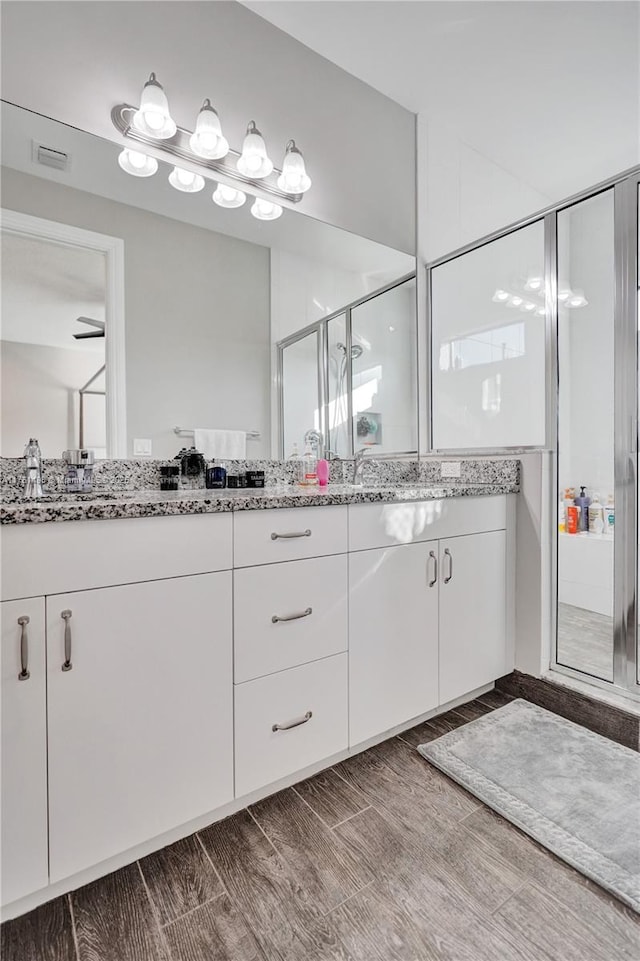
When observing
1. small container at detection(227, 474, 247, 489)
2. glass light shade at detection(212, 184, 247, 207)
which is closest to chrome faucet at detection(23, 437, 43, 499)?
small container at detection(227, 474, 247, 489)

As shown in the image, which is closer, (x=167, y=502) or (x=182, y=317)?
(x=167, y=502)

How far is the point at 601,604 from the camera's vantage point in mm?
1920

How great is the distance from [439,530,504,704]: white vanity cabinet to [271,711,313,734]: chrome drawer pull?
0.60 metres

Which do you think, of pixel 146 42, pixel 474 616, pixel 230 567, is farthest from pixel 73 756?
pixel 146 42

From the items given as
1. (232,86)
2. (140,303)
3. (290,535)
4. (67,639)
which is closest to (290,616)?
(290,535)

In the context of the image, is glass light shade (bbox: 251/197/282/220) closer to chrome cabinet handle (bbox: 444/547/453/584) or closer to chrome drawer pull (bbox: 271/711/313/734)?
chrome cabinet handle (bbox: 444/547/453/584)

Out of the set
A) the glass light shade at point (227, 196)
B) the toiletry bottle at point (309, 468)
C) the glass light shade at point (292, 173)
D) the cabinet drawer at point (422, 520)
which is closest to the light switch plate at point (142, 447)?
the toiletry bottle at point (309, 468)

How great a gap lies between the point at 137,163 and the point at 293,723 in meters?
1.91

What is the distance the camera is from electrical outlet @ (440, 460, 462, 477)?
2.24 m

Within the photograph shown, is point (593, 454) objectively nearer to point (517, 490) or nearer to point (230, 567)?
point (517, 490)

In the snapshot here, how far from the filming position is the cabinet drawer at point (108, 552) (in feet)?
3.04

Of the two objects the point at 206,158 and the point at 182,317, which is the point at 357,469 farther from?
the point at 206,158

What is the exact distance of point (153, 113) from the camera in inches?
63.4

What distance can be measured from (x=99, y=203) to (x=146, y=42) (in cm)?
63
